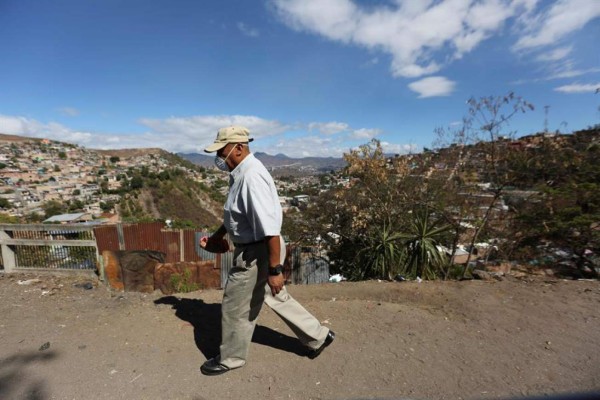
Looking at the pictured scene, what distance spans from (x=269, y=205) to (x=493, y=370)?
215 centimetres

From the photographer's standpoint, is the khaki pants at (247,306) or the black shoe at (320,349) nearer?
the khaki pants at (247,306)

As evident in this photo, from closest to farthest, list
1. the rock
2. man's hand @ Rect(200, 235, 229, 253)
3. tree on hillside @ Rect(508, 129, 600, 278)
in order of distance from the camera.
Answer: man's hand @ Rect(200, 235, 229, 253) → the rock → tree on hillside @ Rect(508, 129, 600, 278)

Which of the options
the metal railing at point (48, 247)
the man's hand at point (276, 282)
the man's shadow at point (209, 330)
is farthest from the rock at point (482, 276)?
the metal railing at point (48, 247)

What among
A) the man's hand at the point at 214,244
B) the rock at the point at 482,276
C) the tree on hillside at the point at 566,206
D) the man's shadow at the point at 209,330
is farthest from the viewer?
the tree on hillside at the point at 566,206

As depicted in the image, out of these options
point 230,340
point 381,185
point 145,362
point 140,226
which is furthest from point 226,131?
point 140,226

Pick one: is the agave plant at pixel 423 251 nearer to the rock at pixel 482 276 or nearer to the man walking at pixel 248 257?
the rock at pixel 482 276

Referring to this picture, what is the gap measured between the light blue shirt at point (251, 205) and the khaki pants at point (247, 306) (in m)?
0.15

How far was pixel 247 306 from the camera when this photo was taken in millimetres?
2615

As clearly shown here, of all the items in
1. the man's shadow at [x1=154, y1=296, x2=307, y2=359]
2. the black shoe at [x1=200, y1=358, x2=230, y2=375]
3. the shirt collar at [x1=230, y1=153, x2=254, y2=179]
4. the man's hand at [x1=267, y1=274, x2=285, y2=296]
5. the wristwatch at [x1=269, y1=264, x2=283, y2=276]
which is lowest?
the man's shadow at [x1=154, y1=296, x2=307, y2=359]

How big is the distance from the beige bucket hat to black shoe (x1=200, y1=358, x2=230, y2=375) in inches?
65.6

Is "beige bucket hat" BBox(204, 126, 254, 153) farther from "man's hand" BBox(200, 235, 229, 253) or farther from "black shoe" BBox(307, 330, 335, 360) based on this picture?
"black shoe" BBox(307, 330, 335, 360)

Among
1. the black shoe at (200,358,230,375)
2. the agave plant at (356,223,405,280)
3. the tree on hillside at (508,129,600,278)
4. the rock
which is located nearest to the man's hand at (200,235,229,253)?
Answer: the black shoe at (200,358,230,375)

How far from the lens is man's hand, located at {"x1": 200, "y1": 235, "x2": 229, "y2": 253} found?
122 inches

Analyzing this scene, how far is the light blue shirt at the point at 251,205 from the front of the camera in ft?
7.64
